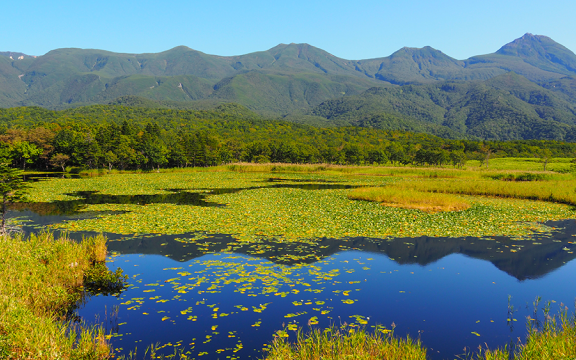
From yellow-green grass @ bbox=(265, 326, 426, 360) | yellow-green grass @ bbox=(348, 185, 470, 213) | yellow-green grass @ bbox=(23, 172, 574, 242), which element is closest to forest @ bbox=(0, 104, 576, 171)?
yellow-green grass @ bbox=(23, 172, 574, 242)

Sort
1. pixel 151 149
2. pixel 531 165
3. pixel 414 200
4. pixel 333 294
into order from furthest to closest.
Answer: pixel 531 165 < pixel 151 149 < pixel 414 200 < pixel 333 294

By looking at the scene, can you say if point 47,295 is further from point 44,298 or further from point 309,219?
point 309,219

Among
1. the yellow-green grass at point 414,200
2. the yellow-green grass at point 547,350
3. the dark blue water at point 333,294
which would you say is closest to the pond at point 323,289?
the dark blue water at point 333,294

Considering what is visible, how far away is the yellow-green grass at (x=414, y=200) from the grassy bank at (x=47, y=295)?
28.5 meters

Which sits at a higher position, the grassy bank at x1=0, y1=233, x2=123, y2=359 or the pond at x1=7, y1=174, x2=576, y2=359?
the grassy bank at x1=0, y1=233, x2=123, y2=359

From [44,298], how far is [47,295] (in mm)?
314

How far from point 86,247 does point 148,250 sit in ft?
11.5

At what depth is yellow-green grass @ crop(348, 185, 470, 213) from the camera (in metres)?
34.6

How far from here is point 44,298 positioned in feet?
39.9

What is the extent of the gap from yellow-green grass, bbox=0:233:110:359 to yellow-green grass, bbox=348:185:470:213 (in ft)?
93.8

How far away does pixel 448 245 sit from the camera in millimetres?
23016

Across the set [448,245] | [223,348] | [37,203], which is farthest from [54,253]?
[37,203]

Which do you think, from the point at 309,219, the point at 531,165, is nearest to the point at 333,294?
the point at 309,219

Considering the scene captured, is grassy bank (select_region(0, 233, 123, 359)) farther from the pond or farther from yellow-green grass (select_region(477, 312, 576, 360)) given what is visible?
yellow-green grass (select_region(477, 312, 576, 360))
